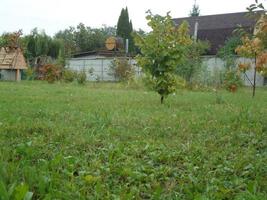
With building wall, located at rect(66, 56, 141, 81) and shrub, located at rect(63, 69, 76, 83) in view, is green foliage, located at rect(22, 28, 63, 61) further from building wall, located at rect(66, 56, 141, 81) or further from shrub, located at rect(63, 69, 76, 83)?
shrub, located at rect(63, 69, 76, 83)

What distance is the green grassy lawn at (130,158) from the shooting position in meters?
2.58

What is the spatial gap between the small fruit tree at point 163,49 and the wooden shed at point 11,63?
12.6 meters

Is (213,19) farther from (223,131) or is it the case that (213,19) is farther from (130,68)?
(223,131)

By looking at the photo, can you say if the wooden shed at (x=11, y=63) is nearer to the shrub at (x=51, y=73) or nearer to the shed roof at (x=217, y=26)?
the shrub at (x=51, y=73)

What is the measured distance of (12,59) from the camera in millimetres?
19922

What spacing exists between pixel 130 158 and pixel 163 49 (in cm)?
570

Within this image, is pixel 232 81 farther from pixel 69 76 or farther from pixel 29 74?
pixel 29 74

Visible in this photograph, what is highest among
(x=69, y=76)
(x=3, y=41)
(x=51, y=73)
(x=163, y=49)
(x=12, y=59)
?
(x=3, y=41)

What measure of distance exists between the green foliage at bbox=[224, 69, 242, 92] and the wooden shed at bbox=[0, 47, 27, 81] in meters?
10.6

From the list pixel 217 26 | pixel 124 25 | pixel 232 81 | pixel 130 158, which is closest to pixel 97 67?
pixel 232 81

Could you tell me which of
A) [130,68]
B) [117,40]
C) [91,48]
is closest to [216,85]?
[130,68]

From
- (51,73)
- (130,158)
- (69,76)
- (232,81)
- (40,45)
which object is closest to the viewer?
(130,158)

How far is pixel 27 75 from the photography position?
72.4 ft

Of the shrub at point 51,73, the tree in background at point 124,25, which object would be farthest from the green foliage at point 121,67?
the tree in background at point 124,25
